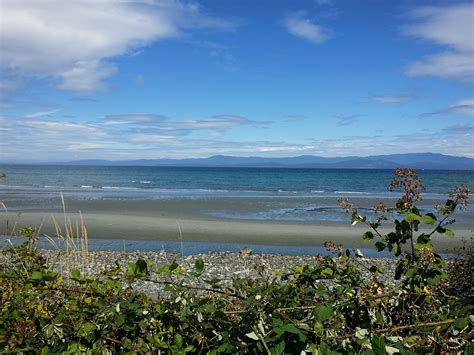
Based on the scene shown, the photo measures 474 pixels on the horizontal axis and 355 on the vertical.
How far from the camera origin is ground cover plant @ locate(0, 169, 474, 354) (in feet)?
6.59

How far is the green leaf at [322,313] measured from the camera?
74.3 inches

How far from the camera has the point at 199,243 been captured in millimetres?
17156

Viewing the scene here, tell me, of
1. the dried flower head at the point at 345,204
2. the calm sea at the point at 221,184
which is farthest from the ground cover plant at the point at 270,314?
the calm sea at the point at 221,184

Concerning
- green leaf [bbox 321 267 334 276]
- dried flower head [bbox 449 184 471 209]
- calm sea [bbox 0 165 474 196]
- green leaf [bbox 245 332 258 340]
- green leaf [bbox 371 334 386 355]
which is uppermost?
dried flower head [bbox 449 184 471 209]

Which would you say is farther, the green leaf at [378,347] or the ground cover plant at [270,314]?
the ground cover plant at [270,314]

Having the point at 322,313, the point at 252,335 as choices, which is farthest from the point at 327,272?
the point at 252,335

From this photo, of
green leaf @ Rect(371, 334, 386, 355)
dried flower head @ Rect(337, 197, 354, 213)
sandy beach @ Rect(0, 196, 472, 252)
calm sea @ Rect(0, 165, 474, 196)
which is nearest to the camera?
green leaf @ Rect(371, 334, 386, 355)

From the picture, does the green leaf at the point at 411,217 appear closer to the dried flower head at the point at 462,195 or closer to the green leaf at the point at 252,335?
the dried flower head at the point at 462,195

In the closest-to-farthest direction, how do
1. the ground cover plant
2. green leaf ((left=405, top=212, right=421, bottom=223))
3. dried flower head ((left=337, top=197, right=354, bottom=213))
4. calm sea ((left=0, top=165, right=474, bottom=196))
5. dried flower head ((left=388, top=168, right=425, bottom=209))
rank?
the ground cover plant
green leaf ((left=405, top=212, right=421, bottom=223))
dried flower head ((left=388, top=168, right=425, bottom=209))
dried flower head ((left=337, top=197, right=354, bottom=213))
calm sea ((left=0, top=165, right=474, bottom=196))

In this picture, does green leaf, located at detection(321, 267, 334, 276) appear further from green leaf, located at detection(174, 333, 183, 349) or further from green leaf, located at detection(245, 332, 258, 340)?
green leaf, located at detection(174, 333, 183, 349)

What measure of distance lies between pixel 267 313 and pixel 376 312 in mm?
533

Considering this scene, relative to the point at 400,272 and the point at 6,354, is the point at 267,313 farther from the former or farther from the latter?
the point at 6,354

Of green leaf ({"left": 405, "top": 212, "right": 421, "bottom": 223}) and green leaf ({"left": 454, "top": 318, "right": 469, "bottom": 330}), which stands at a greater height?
green leaf ({"left": 405, "top": 212, "right": 421, "bottom": 223})

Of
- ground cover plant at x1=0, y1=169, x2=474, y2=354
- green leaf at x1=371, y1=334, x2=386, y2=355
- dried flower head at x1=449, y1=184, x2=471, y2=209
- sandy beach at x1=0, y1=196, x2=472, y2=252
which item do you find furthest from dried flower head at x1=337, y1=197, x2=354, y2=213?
sandy beach at x1=0, y1=196, x2=472, y2=252
